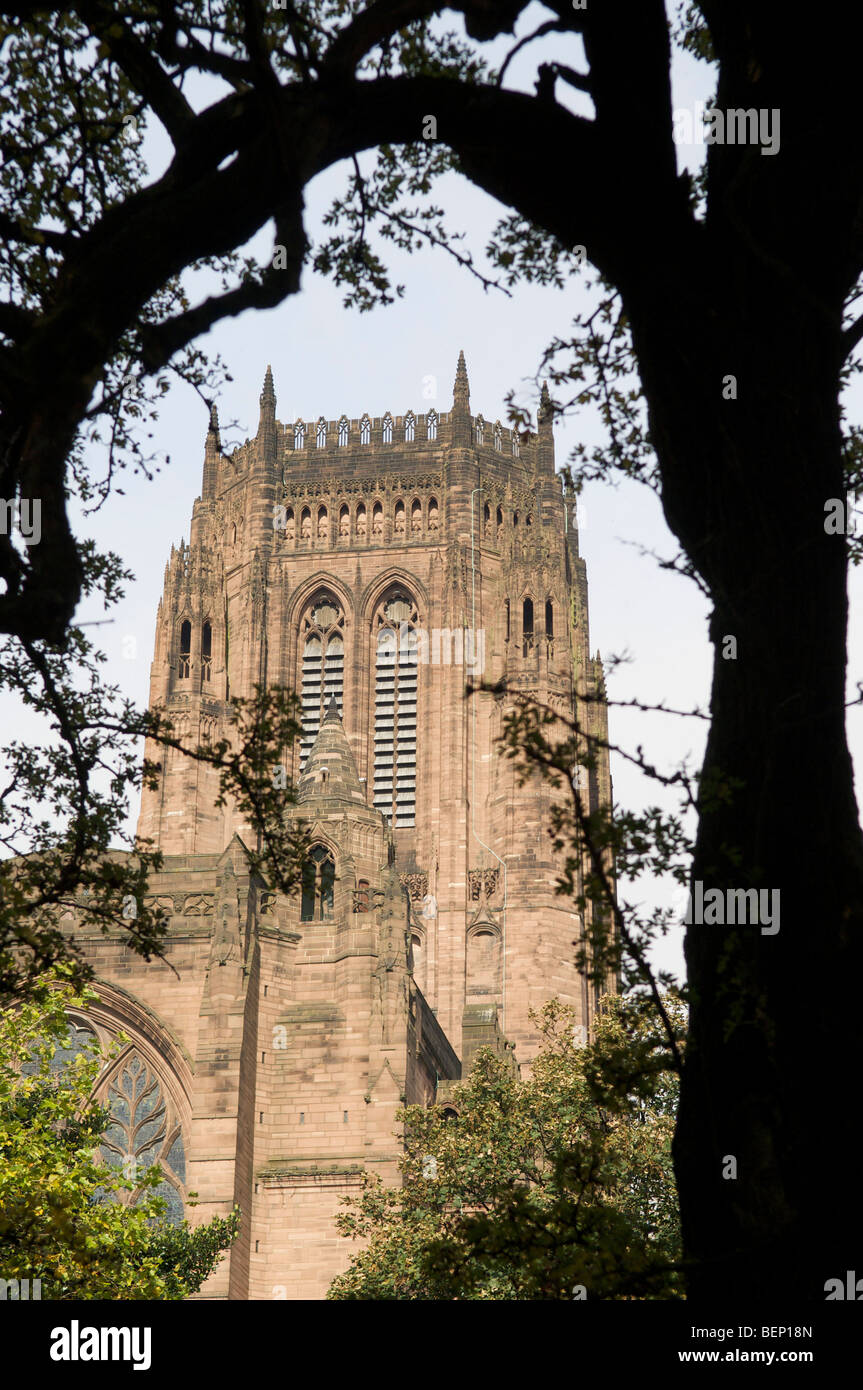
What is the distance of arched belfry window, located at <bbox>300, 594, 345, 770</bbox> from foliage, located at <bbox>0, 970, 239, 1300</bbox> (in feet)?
139

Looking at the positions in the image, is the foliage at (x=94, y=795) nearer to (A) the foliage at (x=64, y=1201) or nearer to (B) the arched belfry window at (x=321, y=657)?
(A) the foliage at (x=64, y=1201)

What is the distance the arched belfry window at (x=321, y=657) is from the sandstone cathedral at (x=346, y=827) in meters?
0.10

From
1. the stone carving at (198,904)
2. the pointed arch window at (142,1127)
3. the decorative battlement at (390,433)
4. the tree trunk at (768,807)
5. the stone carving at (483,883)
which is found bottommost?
the tree trunk at (768,807)

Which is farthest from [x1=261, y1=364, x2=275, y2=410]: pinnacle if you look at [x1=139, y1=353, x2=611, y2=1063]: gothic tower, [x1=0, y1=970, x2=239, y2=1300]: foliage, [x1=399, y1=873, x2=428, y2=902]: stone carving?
[x1=0, y1=970, x2=239, y2=1300]: foliage

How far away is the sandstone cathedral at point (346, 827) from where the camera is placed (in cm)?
3962

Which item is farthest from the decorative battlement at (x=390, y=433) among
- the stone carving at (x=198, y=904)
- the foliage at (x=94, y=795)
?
the foliage at (x=94, y=795)

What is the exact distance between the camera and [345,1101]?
133 feet

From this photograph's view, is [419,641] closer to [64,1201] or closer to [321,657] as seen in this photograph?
[321,657]

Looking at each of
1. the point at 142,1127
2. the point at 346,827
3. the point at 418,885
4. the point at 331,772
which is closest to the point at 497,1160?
the point at 142,1127

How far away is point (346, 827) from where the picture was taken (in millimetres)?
47094

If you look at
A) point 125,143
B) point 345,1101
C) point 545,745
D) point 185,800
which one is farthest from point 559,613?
point 545,745
